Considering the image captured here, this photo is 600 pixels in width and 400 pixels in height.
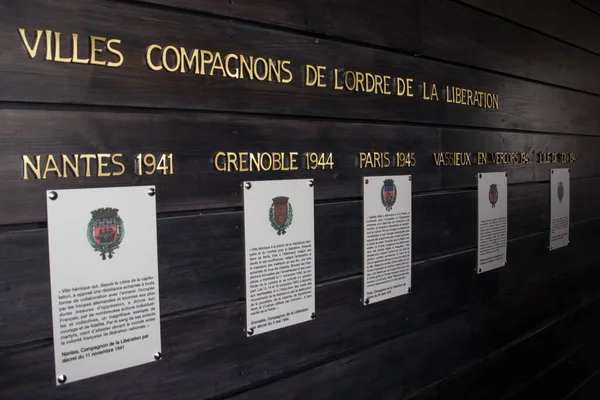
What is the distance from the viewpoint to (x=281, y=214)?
4.65ft

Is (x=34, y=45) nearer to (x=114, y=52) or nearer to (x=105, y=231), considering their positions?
(x=114, y=52)

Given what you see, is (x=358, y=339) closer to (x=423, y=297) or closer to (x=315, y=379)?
(x=315, y=379)

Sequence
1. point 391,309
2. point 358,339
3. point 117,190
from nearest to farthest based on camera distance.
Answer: point 117,190 < point 358,339 < point 391,309

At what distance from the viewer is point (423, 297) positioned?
6.38ft

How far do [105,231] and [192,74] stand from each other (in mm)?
445

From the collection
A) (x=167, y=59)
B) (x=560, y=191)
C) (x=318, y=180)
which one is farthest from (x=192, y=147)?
(x=560, y=191)

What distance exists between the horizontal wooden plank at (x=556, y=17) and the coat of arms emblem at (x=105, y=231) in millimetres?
1708

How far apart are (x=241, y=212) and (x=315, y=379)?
0.63m

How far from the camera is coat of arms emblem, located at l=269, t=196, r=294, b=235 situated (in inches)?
55.0

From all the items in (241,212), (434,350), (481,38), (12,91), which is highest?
(481,38)

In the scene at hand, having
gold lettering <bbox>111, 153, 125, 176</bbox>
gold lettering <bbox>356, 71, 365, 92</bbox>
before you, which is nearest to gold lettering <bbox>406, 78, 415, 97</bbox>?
gold lettering <bbox>356, 71, 365, 92</bbox>

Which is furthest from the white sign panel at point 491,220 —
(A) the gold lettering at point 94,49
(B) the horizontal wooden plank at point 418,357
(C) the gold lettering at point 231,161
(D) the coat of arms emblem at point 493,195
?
(A) the gold lettering at point 94,49

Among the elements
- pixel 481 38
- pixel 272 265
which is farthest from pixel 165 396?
pixel 481 38

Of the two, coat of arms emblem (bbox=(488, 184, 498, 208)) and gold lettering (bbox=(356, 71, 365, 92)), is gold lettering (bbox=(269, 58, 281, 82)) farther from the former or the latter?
coat of arms emblem (bbox=(488, 184, 498, 208))
